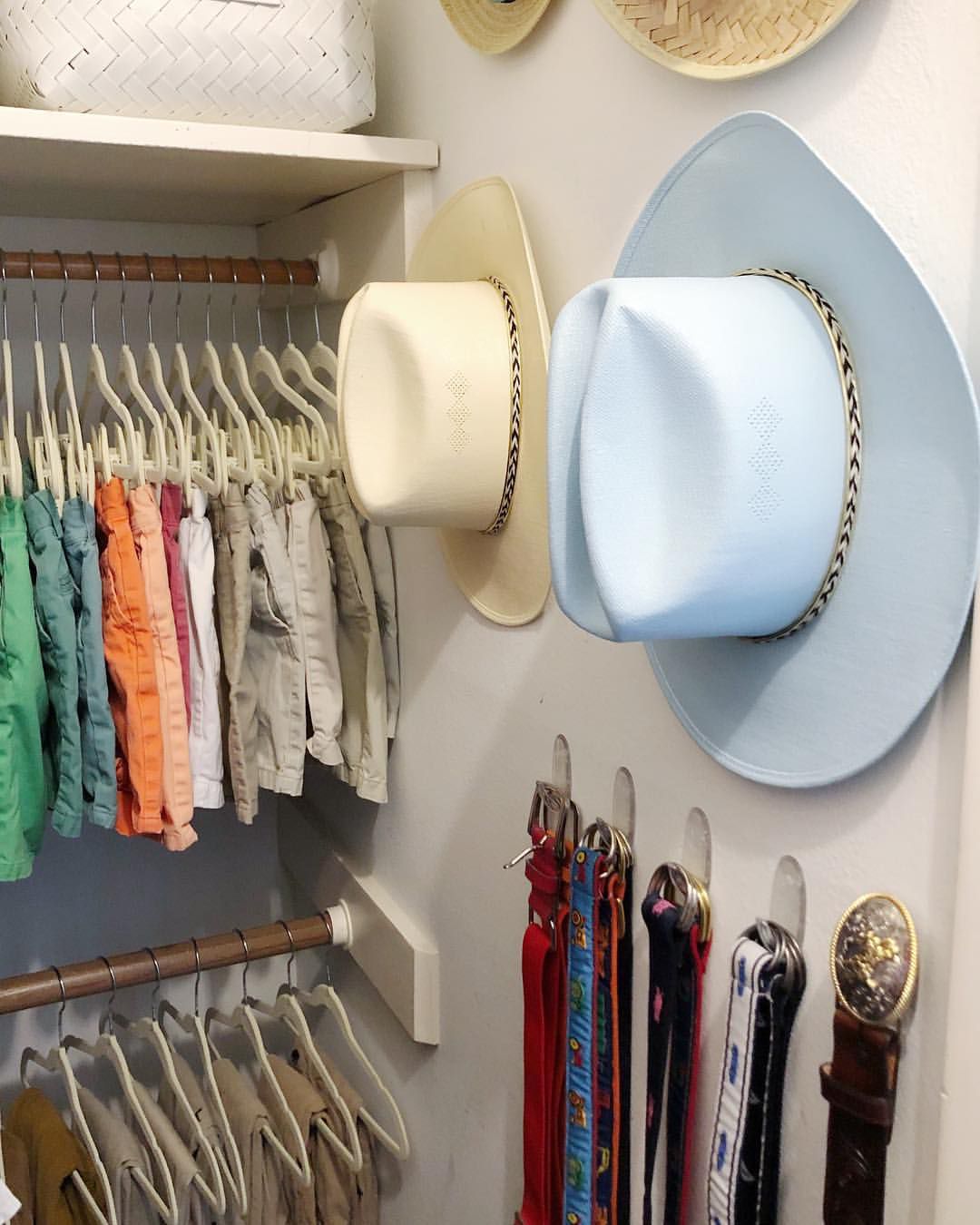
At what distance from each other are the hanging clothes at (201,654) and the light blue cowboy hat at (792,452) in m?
0.70

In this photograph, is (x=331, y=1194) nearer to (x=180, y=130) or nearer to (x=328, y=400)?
(x=328, y=400)

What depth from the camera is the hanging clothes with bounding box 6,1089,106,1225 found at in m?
1.44

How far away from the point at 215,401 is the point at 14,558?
0.57 metres

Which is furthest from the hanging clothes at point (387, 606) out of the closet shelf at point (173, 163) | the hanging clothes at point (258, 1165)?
the hanging clothes at point (258, 1165)

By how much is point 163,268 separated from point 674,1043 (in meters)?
1.15

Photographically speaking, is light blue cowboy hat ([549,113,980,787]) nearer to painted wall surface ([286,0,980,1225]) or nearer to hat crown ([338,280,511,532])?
painted wall surface ([286,0,980,1225])

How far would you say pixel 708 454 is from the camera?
0.74 metres

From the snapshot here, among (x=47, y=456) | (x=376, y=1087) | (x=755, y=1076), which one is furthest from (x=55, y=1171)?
(x=755, y=1076)

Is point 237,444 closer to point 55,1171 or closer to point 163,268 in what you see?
point 163,268

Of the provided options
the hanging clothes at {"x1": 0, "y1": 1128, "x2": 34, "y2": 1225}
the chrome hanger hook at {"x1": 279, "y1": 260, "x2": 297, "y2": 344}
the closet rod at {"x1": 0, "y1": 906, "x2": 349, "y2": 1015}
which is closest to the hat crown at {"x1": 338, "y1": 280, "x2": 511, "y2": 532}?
the chrome hanger hook at {"x1": 279, "y1": 260, "x2": 297, "y2": 344}

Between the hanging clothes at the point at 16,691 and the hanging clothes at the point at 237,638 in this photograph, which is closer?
the hanging clothes at the point at 16,691

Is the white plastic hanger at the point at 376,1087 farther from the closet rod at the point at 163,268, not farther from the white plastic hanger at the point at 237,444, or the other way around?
the closet rod at the point at 163,268

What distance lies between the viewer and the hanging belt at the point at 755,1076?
873 millimetres

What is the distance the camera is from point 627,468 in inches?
30.3
